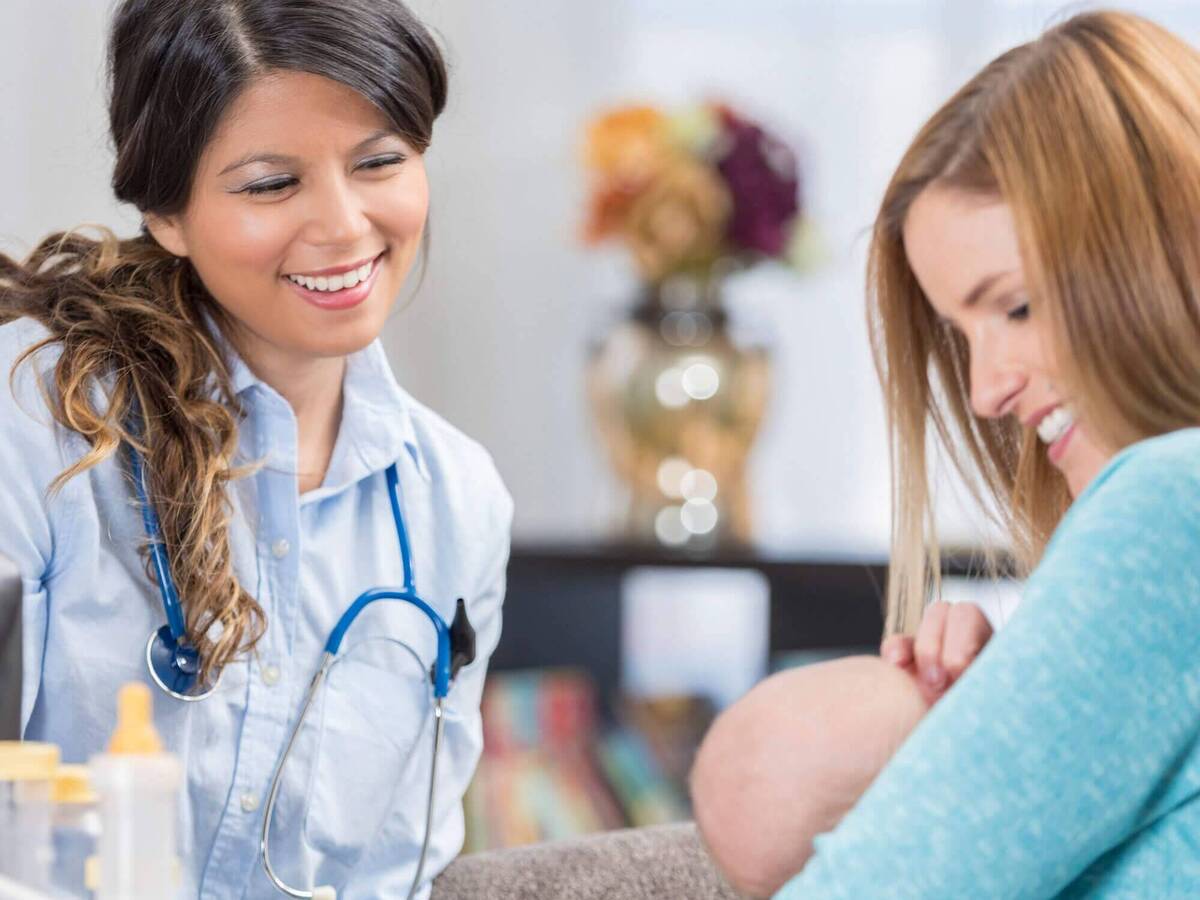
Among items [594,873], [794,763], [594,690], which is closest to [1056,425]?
[794,763]

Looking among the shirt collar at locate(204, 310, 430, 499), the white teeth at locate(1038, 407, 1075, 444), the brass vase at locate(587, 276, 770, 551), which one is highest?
the white teeth at locate(1038, 407, 1075, 444)

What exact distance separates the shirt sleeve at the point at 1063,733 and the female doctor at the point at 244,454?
0.68m

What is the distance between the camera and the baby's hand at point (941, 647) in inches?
40.7

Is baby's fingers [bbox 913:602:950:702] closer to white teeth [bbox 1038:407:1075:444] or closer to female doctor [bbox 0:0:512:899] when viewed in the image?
white teeth [bbox 1038:407:1075:444]

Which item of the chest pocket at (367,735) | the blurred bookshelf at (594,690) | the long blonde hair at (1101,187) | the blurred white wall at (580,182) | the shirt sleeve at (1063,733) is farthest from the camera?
the blurred white wall at (580,182)

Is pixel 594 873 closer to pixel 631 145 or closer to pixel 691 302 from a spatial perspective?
pixel 691 302

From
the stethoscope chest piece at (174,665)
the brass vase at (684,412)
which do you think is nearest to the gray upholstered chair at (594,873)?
the stethoscope chest piece at (174,665)

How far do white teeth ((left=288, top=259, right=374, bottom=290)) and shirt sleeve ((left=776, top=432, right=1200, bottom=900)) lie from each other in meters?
0.78

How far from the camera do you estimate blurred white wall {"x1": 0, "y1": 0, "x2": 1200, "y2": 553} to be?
9.05 feet

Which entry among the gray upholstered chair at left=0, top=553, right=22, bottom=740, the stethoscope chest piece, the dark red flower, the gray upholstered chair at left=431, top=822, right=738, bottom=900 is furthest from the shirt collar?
the dark red flower

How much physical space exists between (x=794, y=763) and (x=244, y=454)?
0.70m

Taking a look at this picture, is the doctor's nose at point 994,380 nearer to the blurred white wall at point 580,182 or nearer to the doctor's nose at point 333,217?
the doctor's nose at point 333,217

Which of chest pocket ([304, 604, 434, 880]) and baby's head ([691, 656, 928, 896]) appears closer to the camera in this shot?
baby's head ([691, 656, 928, 896])

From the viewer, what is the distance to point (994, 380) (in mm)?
1016
